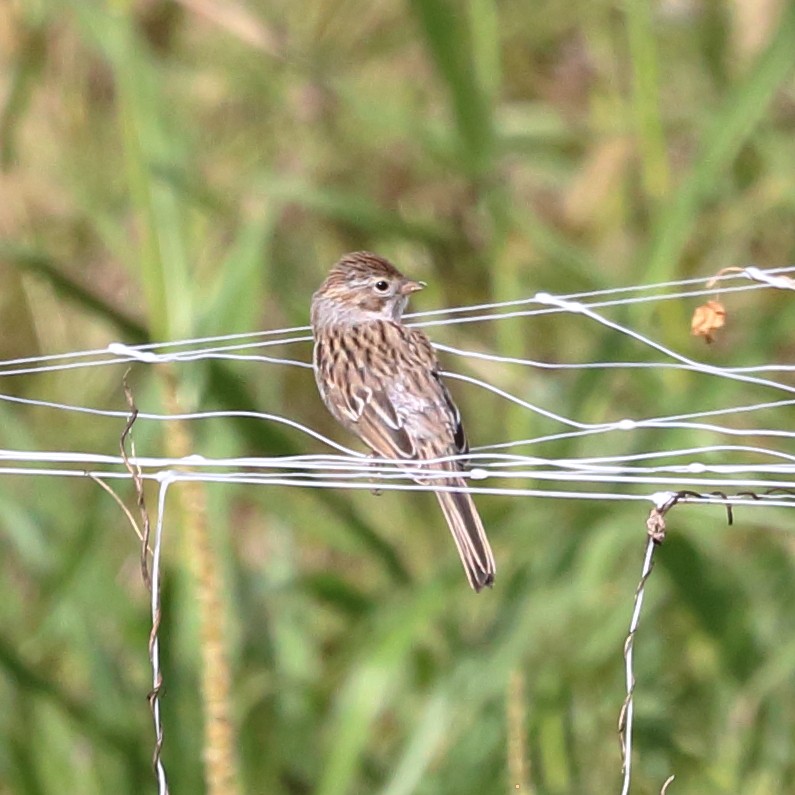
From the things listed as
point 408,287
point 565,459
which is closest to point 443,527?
point 408,287

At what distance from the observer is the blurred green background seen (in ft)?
11.4

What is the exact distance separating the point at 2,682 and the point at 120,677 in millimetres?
322

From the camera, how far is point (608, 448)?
4.17m

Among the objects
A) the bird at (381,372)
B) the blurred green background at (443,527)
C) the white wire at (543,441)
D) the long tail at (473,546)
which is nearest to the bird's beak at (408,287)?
the bird at (381,372)

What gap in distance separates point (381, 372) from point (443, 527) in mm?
1407

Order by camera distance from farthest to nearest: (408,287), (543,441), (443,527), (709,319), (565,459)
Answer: (443,527)
(408,287)
(565,459)
(543,441)
(709,319)

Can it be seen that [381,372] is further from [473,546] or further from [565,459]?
[473,546]

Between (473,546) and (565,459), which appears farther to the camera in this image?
(565,459)

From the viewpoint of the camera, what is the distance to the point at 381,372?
3234 mm

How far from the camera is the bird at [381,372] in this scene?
310 centimetres

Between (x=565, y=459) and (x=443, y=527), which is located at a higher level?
(x=443, y=527)

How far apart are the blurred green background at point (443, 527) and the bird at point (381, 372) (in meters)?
0.19

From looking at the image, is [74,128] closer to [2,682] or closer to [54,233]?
[54,233]

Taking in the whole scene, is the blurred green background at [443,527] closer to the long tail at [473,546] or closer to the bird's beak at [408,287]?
the long tail at [473,546]
